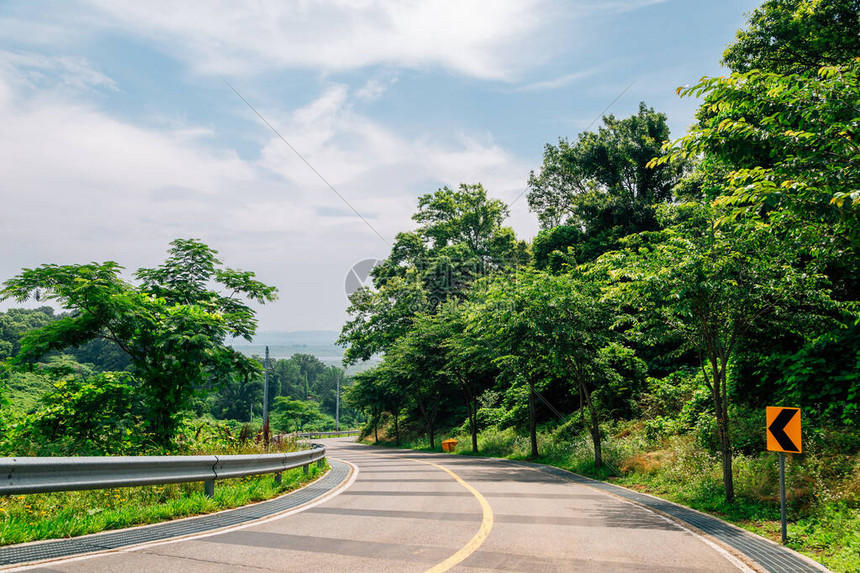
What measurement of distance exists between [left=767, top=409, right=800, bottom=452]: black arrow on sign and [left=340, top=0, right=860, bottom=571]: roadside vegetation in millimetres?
1303

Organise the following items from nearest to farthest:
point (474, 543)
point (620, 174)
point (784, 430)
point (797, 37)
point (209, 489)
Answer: point (474, 543) → point (784, 430) → point (209, 489) → point (797, 37) → point (620, 174)

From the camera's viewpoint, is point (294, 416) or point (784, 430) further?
point (294, 416)

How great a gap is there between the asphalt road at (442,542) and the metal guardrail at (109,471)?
1.11m

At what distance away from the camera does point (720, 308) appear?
34.3ft

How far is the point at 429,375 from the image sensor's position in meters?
32.8

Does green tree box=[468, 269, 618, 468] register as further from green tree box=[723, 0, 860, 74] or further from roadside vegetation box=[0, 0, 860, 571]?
green tree box=[723, 0, 860, 74]

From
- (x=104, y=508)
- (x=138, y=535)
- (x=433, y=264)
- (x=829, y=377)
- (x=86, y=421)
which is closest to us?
(x=138, y=535)

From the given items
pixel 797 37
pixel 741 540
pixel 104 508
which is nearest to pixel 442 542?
pixel 741 540

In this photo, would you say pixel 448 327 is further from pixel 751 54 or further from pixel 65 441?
pixel 65 441

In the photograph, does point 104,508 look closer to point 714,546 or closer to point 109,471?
point 109,471

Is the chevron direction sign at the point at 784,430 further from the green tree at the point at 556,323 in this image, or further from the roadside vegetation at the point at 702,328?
the green tree at the point at 556,323

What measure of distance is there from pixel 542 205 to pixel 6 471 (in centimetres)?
3937

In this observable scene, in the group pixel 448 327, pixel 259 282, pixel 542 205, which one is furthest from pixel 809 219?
pixel 542 205

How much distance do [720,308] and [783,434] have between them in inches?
146
